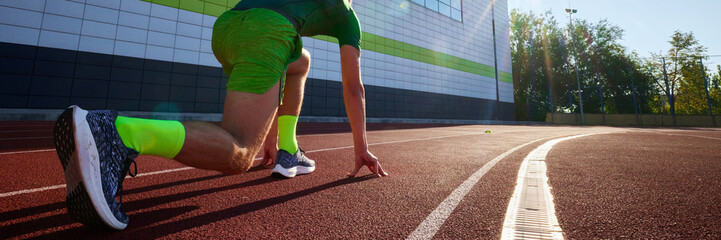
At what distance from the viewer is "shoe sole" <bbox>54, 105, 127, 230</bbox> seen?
79cm

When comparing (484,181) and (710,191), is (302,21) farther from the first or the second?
(710,191)

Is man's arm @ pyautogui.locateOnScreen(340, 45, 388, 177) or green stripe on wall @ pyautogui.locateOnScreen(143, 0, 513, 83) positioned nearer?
man's arm @ pyautogui.locateOnScreen(340, 45, 388, 177)

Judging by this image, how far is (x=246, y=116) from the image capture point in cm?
115

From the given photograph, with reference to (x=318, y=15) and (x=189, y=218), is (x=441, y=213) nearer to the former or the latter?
(x=189, y=218)

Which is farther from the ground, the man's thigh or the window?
the window

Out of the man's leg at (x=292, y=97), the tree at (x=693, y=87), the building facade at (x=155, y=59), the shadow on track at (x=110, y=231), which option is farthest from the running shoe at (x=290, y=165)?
the tree at (x=693, y=87)

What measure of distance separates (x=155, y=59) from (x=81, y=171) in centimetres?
945

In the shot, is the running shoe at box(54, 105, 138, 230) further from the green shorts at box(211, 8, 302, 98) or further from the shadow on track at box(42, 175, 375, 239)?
the green shorts at box(211, 8, 302, 98)

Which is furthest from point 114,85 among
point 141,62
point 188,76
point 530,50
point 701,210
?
point 530,50

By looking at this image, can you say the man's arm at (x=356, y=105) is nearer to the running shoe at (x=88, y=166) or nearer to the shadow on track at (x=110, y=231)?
the shadow on track at (x=110, y=231)

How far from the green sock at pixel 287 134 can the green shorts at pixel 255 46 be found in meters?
0.64

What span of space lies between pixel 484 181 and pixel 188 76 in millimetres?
9628

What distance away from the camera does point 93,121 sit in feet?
2.75

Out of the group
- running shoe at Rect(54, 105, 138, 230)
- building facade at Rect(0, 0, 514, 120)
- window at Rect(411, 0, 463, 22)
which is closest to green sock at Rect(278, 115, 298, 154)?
running shoe at Rect(54, 105, 138, 230)
